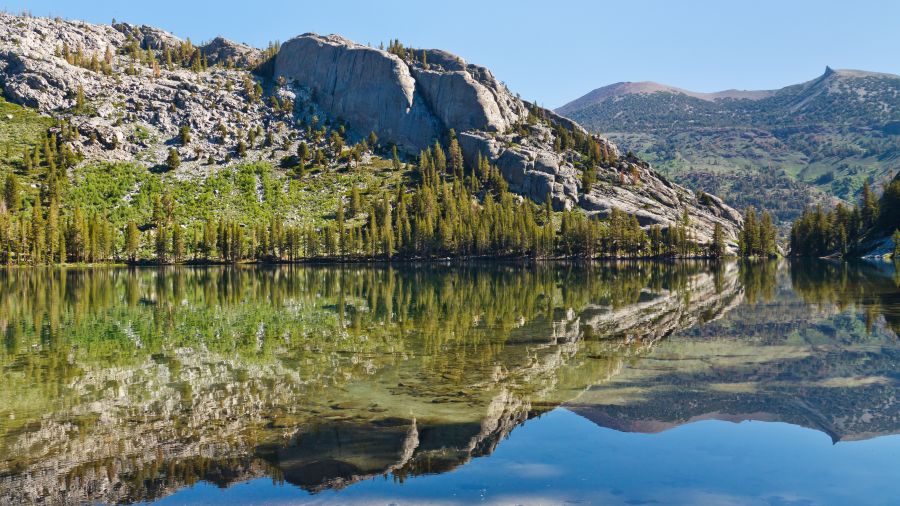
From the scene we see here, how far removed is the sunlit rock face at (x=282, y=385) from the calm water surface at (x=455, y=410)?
11 centimetres

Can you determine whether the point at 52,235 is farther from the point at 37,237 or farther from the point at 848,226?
the point at 848,226

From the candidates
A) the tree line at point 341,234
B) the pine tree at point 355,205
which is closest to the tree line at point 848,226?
the tree line at point 341,234

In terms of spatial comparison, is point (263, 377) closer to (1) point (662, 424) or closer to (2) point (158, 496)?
(2) point (158, 496)

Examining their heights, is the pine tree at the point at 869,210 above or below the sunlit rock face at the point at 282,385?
above

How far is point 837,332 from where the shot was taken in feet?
124

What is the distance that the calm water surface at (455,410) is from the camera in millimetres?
15188

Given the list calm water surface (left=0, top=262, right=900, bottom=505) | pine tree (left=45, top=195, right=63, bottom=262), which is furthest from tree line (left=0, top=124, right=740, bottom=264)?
calm water surface (left=0, top=262, right=900, bottom=505)

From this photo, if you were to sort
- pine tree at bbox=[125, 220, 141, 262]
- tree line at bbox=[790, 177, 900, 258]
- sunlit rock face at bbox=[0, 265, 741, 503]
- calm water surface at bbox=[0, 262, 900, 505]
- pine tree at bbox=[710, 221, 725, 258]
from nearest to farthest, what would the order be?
calm water surface at bbox=[0, 262, 900, 505] < sunlit rock face at bbox=[0, 265, 741, 503] < pine tree at bbox=[125, 220, 141, 262] < tree line at bbox=[790, 177, 900, 258] < pine tree at bbox=[710, 221, 725, 258]

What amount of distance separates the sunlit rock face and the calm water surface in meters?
0.11

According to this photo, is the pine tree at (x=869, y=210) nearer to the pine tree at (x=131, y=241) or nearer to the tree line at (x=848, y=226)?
the tree line at (x=848, y=226)

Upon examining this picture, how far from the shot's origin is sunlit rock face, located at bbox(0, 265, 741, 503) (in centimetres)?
1638

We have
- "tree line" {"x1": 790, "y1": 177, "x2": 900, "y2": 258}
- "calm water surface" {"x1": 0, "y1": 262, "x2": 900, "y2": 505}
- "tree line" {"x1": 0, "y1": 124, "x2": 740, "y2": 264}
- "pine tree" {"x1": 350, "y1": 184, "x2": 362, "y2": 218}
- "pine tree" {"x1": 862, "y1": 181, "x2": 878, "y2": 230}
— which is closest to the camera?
"calm water surface" {"x1": 0, "y1": 262, "x2": 900, "y2": 505}

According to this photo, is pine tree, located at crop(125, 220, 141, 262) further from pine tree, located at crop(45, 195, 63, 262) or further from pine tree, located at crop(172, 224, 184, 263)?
pine tree, located at crop(45, 195, 63, 262)

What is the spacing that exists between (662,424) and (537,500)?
7.77 m
